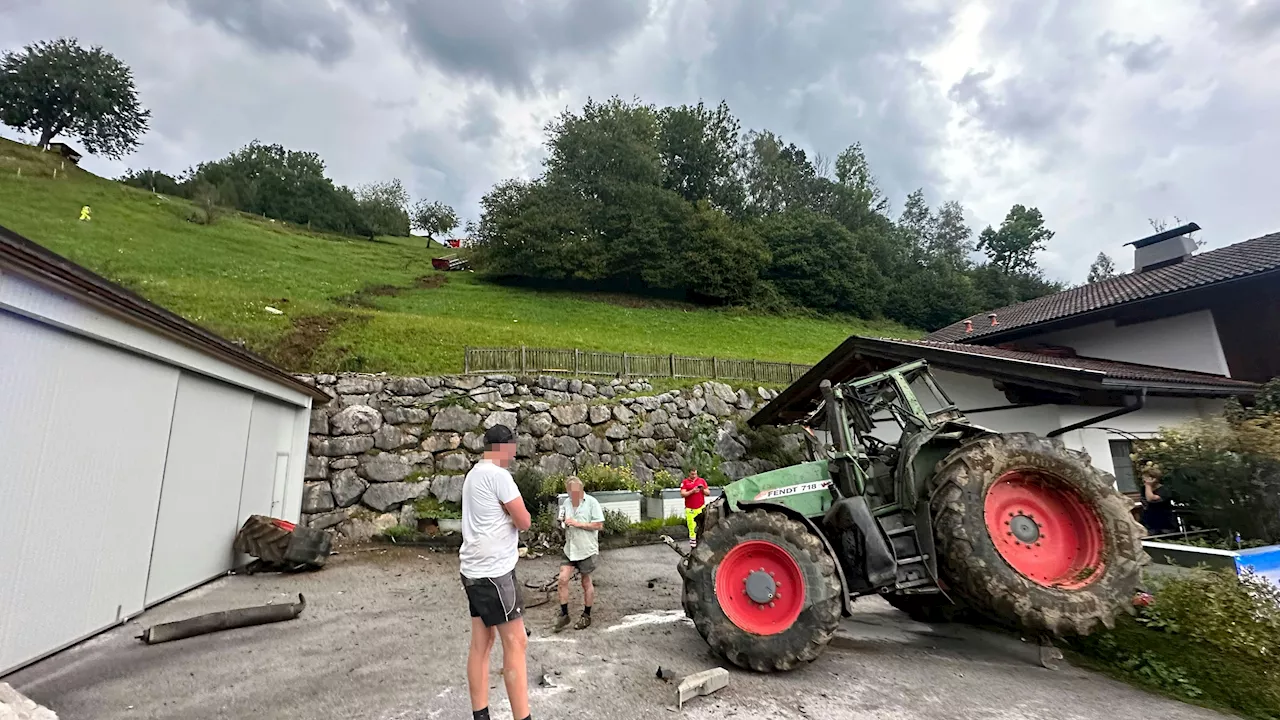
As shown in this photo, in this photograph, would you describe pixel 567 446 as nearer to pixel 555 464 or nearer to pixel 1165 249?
pixel 555 464

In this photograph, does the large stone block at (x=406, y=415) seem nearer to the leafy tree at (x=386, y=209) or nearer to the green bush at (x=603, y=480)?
the green bush at (x=603, y=480)

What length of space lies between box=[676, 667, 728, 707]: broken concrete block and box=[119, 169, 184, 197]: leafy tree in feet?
198

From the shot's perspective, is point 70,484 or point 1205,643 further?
point 70,484

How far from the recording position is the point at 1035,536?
4.05 m

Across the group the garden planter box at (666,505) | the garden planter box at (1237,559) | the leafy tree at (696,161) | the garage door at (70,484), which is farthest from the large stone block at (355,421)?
the leafy tree at (696,161)

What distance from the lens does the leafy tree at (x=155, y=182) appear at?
149 ft

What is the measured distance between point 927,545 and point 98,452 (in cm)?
723

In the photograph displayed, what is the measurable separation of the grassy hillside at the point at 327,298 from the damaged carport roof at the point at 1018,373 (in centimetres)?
870

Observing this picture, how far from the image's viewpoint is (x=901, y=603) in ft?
18.2

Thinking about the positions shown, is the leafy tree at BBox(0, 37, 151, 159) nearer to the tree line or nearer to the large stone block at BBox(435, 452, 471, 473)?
the tree line

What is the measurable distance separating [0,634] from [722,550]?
210 inches

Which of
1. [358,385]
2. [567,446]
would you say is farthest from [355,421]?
[567,446]

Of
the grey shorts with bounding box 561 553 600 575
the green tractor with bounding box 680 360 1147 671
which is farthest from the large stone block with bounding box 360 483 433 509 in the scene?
the green tractor with bounding box 680 360 1147 671

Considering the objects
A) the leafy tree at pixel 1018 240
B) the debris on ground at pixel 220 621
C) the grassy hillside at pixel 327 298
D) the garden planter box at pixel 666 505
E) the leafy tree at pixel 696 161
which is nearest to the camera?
the debris on ground at pixel 220 621
